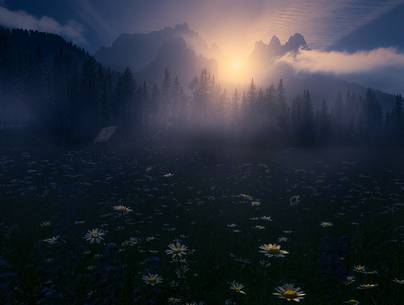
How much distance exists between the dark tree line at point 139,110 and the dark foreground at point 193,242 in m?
63.2

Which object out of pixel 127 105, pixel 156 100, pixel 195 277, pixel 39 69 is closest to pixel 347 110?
pixel 156 100

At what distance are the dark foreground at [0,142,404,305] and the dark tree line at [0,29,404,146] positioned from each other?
207 feet

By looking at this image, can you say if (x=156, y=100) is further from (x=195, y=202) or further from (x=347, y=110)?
(x=195, y=202)

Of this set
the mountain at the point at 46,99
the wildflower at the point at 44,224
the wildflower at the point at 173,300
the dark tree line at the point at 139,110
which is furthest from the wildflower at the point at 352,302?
the mountain at the point at 46,99

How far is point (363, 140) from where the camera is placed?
376 feet

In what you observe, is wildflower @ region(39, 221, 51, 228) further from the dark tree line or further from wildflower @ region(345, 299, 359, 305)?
the dark tree line

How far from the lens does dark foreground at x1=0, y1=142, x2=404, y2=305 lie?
300 inches

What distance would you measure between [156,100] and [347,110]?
287 feet

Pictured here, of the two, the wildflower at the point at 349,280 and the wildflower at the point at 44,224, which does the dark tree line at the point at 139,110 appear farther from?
the wildflower at the point at 349,280

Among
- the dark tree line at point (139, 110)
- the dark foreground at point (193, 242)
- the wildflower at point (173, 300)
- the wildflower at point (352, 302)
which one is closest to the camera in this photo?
the wildflower at point (352, 302)

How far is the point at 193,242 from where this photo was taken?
475 inches

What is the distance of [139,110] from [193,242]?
10448 centimetres

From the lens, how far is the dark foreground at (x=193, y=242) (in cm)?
763

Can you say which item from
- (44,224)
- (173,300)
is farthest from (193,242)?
(44,224)
